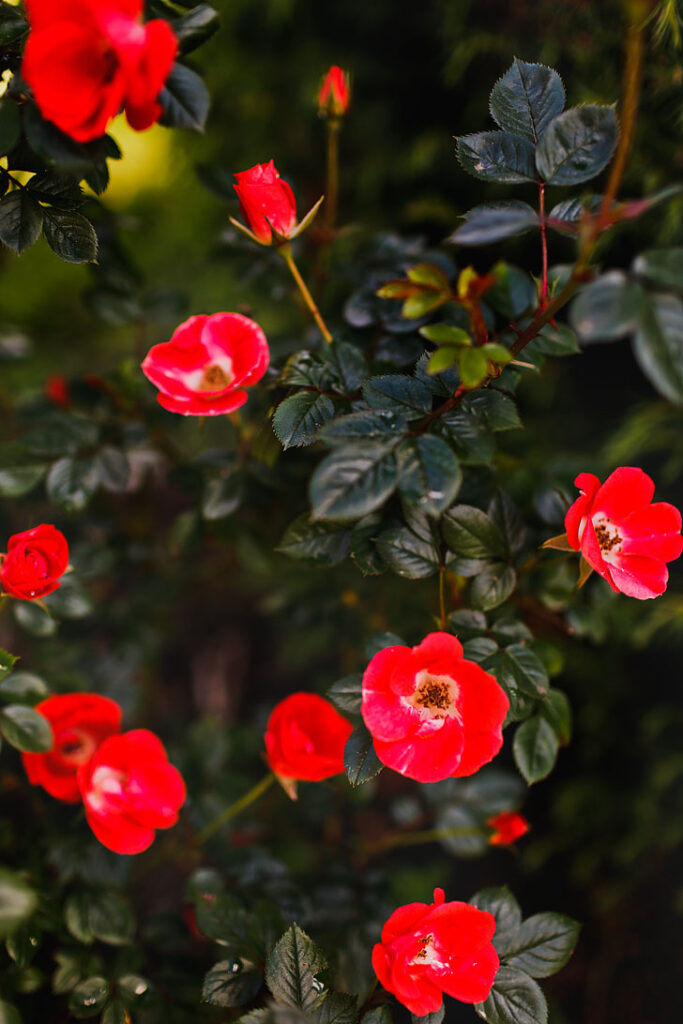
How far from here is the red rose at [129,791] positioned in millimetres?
626

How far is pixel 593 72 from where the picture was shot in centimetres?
96

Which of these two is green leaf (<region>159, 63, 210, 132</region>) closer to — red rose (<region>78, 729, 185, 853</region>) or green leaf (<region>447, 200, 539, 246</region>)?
green leaf (<region>447, 200, 539, 246</region>)

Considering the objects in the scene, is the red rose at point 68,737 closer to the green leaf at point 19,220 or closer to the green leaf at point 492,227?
the green leaf at point 19,220

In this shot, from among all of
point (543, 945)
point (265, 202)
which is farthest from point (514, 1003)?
point (265, 202)

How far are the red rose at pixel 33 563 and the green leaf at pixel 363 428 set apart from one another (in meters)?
0.27

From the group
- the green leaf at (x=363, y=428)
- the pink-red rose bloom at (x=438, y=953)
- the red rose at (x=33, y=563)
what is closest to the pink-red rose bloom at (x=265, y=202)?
the green leaf at (x=363, y=428)

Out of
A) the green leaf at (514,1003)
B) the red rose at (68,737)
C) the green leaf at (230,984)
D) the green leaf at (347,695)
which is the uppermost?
the green leaf at (347,695)

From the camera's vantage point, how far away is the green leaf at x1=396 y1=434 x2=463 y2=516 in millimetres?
446

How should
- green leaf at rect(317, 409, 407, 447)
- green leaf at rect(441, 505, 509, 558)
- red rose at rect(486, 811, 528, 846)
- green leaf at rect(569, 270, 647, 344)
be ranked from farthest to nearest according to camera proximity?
red rose at rect(486, 811, 528, 846)
green leaf at rect(441, 505, 509, 558)
green leaf at rect(317, 409, 407, 447)
green leaf at rect(569, 270, 647, 344)

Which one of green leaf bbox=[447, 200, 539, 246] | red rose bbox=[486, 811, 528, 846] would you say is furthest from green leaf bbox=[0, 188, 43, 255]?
red rose bbox=[486, 811, 528, 846]

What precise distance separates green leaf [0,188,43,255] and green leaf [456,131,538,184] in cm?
36

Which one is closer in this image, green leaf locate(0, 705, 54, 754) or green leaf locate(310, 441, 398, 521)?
green leaf locate(310, 441, 398, 521)

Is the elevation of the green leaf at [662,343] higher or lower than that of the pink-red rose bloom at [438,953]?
higher

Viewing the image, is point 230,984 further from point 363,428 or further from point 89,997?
point 363,428
